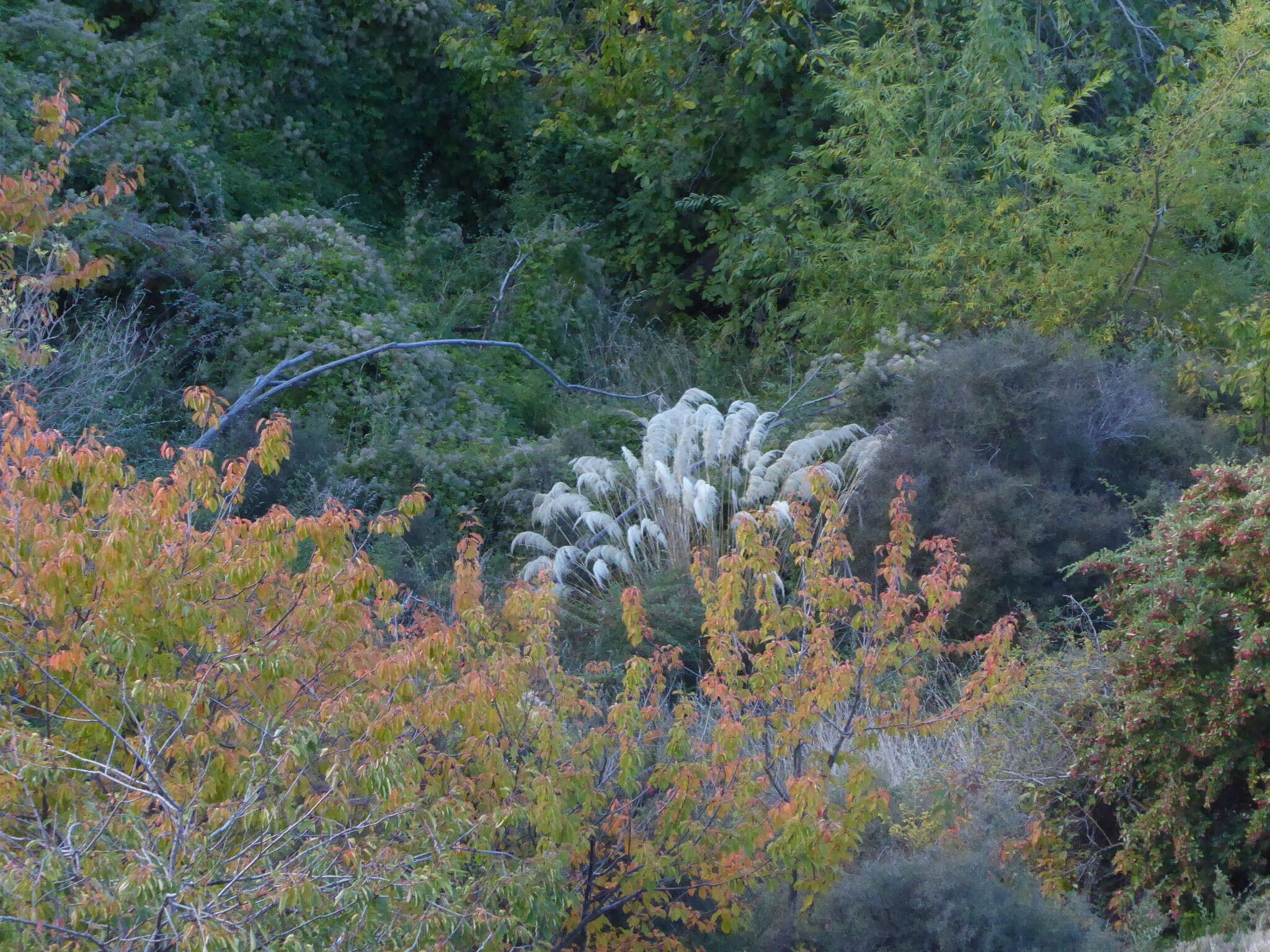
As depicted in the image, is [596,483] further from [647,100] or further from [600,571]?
[647,100]

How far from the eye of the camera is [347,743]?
4.37 m

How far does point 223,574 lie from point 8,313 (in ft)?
14.4

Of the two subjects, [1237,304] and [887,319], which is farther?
[887,319]

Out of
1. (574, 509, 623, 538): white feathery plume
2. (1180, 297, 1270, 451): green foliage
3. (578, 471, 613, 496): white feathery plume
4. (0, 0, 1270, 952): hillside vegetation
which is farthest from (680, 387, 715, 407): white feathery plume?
(1180, 297, 1270, 451): green foliage

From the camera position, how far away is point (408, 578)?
8.76 meters

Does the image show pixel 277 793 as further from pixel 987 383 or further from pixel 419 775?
pixel 987 383

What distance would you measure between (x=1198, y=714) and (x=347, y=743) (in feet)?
11.0

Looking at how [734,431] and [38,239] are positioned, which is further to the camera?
[734,431]

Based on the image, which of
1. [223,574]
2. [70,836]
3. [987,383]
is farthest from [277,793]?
[987,383]

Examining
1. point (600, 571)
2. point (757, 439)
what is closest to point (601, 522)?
point (600, 571)

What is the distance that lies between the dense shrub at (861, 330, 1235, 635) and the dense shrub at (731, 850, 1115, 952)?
3.60 m

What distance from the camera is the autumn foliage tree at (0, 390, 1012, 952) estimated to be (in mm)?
3174

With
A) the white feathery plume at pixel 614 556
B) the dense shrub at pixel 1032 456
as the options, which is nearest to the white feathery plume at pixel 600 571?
the white feathery plume at pixel 614 556

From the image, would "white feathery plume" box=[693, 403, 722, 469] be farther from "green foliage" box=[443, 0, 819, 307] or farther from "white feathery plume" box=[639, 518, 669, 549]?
"green foliage" box=[443, 0, 819, 307]
